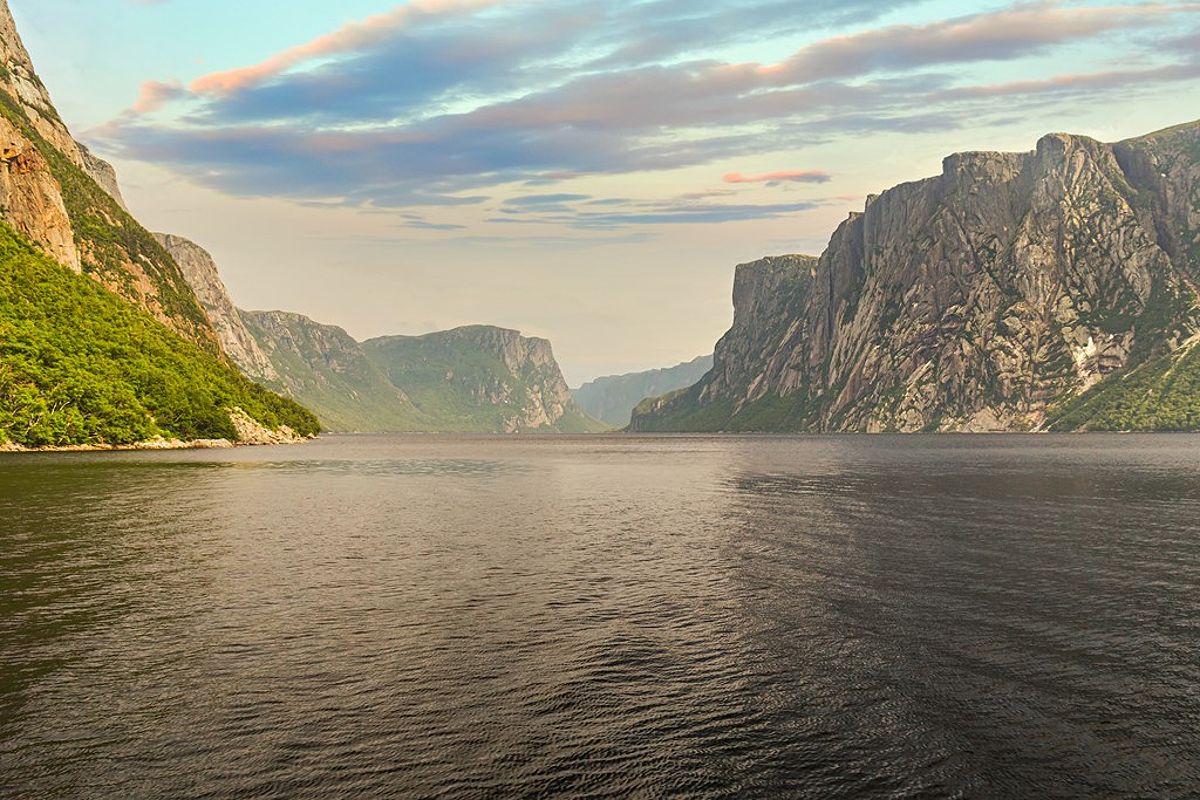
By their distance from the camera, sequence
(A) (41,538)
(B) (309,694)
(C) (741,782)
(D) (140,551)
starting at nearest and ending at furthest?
(C) (741,782), (B) (309,694), (D) (140,551), (A) (41,538)

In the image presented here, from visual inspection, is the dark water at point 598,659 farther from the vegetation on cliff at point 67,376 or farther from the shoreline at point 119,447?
the vegetation on cliff at point 67,376

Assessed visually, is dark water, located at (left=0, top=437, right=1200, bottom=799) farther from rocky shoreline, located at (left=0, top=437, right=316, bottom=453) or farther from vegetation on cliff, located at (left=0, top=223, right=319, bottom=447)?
vegetation on cliff, located at (left=0, top=223, right=319, bottom=447)

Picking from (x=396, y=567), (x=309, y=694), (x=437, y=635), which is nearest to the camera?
(x=309, y=694)

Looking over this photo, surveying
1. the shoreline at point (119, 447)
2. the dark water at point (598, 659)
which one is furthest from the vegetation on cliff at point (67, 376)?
the dark water at point (598, 659)

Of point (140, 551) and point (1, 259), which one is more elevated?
point (1, 259)

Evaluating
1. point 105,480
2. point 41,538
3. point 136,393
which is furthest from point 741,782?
point 136,393

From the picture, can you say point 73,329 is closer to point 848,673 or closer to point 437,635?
point 437,635

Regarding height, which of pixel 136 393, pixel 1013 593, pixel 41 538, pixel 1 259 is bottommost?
pixel 1013 593

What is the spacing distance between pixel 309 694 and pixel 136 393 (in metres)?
187

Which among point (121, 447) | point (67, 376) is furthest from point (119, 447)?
point (67, 376)

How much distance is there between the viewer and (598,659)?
92.2ft

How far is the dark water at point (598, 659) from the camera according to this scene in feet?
62.7

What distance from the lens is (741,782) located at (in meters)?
18.5

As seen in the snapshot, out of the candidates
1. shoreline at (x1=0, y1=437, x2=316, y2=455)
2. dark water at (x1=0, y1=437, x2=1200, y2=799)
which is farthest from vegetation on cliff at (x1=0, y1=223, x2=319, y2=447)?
dark water at (x1=0, y1=437, x2=1200, y2=799)
